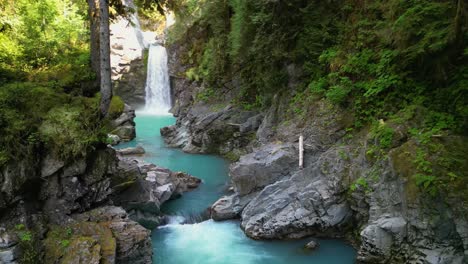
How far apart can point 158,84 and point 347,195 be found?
25829mm

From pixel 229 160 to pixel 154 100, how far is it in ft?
55.3

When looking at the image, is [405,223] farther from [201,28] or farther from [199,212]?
[201,28]

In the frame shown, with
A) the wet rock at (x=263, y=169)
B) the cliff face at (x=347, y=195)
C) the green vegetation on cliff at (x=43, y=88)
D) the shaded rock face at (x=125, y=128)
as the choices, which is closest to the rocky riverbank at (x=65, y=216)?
the green vegetation on cliff at (x=43, y=88)

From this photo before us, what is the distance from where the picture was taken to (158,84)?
3275 centimetres

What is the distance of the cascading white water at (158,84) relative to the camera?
3269 centimetres

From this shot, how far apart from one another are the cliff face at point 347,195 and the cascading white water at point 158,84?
63.7ft

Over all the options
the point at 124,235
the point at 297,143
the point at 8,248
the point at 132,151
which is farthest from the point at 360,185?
the point at 132,151

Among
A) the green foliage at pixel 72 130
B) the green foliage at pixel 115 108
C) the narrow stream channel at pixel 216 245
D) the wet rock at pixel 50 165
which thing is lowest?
the narrow stream channel at pixel 216 245

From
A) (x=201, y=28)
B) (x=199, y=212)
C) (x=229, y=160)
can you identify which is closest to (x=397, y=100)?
(x=199, y=212)

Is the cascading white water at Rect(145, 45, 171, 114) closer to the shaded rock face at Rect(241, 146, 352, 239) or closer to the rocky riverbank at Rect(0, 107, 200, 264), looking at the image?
the rocky riverbank at Rect(0, 107, 200, 264)

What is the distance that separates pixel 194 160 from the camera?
19.0m

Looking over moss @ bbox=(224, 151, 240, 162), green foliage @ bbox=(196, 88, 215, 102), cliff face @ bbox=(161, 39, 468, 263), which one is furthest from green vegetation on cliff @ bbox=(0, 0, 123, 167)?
green foliage @ bbox=(196, 88, 215, 102)

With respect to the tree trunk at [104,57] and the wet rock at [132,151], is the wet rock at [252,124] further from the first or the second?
the tree trunk at [104,57]

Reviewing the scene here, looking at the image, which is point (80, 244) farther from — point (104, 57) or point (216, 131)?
point (216, 131)
